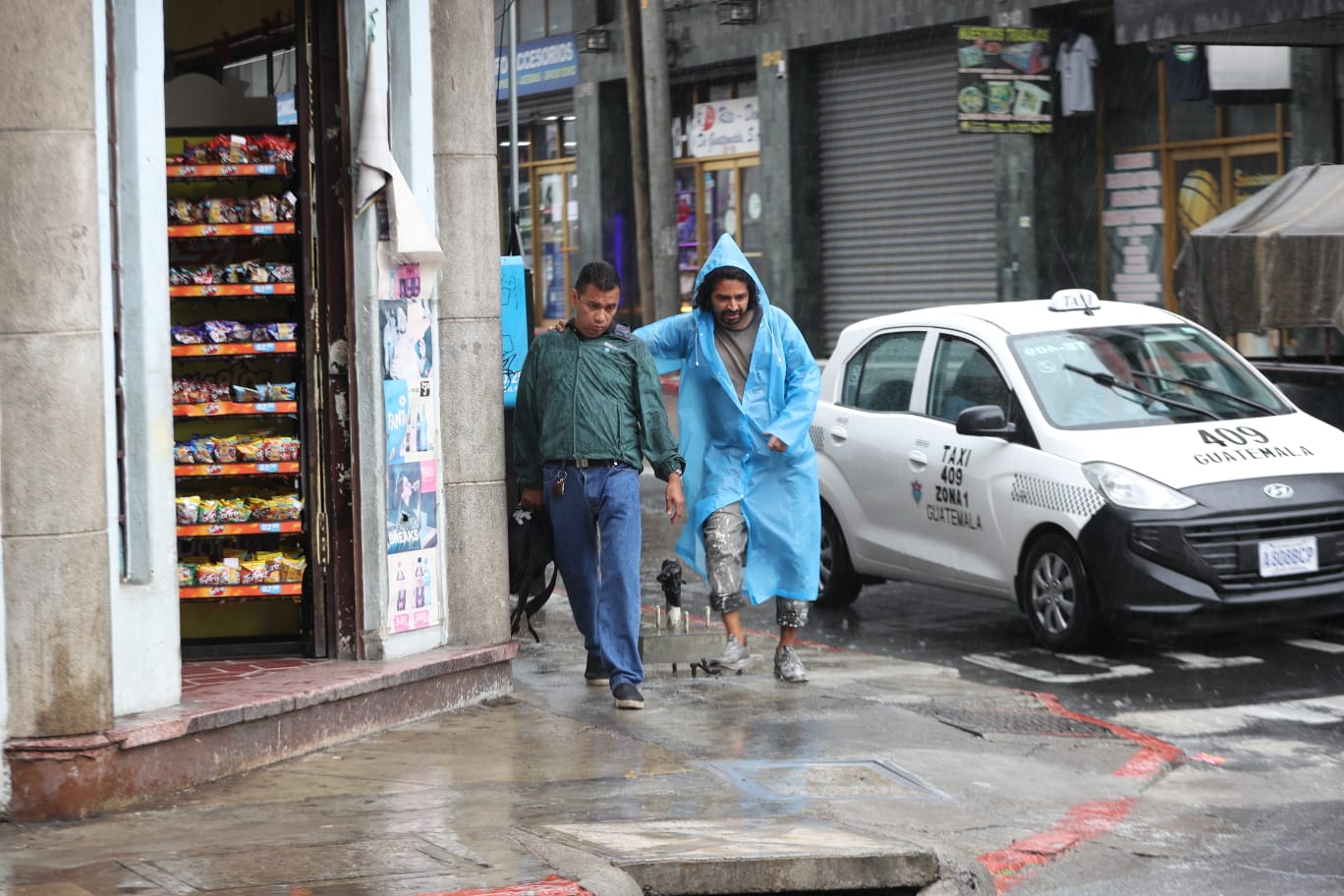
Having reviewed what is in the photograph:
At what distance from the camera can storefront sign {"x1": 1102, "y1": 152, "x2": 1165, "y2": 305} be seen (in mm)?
21125

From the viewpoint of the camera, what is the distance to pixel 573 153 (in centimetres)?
3123

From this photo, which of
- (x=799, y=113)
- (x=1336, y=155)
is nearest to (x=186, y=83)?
(x=1336, y=155)

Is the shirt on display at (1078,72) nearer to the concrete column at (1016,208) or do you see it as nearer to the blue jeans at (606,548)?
the concrete column at (1016,208)

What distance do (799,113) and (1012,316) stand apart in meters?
15.4

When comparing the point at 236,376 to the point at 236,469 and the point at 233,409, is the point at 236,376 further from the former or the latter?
the point at 236,469

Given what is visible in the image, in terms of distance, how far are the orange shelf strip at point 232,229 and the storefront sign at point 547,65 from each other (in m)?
22.6

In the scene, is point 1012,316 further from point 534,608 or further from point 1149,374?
point 534,608

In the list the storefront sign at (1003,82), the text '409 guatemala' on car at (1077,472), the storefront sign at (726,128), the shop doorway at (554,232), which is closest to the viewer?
the text '409 guatemala' on car at (1077,472)

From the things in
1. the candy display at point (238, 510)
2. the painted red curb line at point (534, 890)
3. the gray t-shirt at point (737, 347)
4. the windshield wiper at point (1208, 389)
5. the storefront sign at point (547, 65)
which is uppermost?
the storefront sign at point (547, 65)

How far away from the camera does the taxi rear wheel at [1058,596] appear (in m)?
9.73

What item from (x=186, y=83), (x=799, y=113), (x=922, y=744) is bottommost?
(x=922, y=744)

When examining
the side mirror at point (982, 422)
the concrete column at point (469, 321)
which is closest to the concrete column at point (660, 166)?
the side mirror at point (982, 422)

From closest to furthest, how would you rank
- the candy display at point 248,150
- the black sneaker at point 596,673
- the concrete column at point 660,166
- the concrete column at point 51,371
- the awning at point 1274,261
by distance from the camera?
the concrete column at point 51,371 < the candy display at point 248,150 < the black sneaker at point 596,673 < the awning at point 1274,261 < the concrete column at point 660,166

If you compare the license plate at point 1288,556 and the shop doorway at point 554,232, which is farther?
the shop doorway at point 554,232
